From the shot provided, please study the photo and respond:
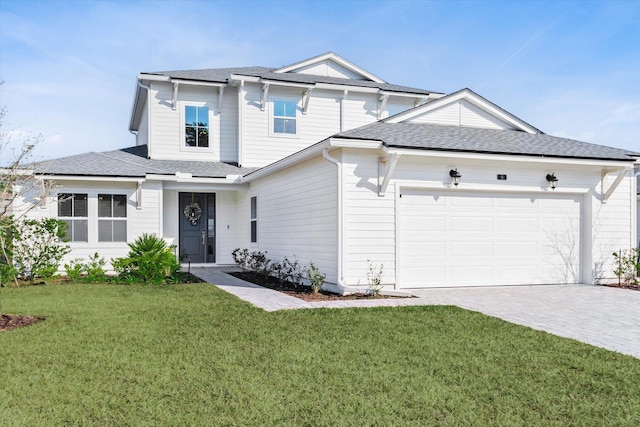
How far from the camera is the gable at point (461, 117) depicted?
12.6 metres

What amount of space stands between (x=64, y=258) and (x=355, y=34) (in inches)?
452

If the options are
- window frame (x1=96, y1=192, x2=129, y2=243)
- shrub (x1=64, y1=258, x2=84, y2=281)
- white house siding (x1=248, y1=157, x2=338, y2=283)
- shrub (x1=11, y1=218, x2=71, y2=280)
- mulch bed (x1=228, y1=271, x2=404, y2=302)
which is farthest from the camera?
window frame (x1=96, y1=192, x2=129, y2=243)

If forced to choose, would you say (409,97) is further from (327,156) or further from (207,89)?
(327,156)

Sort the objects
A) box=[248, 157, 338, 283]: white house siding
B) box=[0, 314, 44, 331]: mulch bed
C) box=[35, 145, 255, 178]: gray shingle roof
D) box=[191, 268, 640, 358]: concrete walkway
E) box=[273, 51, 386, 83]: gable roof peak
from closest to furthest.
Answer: box=[191, 268, 640, 358]: concrete walkway → box=[0, 314, 44, 331]: mulch bed → box=[248, 157, 338, 283]: white house siding → box=[35, 145, 255, 178]: gray shingle roof → box=[273, 51, 386, 83]: gable roof peak

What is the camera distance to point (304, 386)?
4.39 meters


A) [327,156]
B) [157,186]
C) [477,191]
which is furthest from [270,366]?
[157,186]

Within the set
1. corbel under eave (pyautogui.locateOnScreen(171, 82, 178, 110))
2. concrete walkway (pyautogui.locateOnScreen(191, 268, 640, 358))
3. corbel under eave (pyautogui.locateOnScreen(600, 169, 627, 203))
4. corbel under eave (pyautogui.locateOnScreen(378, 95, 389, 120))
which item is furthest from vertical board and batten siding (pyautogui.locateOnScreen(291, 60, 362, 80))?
corbel under eave (pyautogui.locateOnScreen(600, 169, 627, 203))

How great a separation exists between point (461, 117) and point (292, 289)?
5.87 meters

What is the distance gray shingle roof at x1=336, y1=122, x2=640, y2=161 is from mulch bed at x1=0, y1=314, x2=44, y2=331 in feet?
19.5

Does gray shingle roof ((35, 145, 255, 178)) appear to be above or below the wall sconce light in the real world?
above

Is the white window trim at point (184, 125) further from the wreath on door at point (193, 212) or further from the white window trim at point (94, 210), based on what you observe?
the white window trim at point (94, 210)

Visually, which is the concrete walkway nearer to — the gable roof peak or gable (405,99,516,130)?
gable (405,99,516,130)

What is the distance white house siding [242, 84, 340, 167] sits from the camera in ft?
57.7

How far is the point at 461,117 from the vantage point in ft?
41.9
